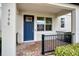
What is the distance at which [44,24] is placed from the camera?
16219 mm

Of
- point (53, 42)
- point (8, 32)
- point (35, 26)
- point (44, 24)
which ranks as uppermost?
point (44, 24)

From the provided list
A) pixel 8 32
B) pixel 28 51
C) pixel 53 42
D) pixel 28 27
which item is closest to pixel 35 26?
pixel 28 27

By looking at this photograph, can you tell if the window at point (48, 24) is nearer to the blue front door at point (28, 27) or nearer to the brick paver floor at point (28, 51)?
the blue front door at point (28, 27)

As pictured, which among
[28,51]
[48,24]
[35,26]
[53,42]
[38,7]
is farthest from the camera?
[48,24]

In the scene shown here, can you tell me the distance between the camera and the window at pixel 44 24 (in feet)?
51.3

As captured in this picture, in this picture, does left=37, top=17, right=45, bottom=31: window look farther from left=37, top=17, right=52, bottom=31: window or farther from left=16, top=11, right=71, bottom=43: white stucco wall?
left=16, top=11, right=71, bottom=43: white stucco wall

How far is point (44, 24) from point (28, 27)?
7.92 feet

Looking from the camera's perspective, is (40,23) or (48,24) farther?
(48,24)

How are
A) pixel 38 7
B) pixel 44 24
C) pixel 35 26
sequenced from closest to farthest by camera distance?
1. pixel 38 7
2. pixel 35 26
3. pixel 44 24

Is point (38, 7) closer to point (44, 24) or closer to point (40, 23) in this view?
point (40, 23)

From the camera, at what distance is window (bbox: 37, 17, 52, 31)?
15639 mm

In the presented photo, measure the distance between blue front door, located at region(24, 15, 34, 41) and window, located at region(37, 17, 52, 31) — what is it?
104 cm

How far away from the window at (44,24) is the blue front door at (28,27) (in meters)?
1.04

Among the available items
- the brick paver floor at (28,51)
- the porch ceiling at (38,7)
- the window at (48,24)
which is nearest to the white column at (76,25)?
the porch ceiling at (38,7)
